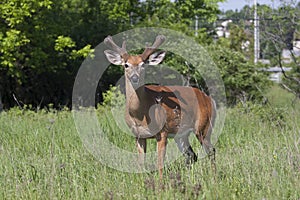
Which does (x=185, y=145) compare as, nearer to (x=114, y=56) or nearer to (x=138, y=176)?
(x=114, y=56)

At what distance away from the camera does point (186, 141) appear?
25.8ft

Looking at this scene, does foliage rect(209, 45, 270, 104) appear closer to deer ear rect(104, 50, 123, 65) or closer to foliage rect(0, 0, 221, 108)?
foliage rect(0, 0, 221, 108)

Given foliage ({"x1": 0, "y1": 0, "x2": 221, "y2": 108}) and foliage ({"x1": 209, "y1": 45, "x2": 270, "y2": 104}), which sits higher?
foliage ({"x1": 0, "y1": 0, "x2": 221, "y2": 108})

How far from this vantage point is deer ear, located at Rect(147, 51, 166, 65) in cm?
691

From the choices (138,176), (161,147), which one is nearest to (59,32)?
(161,147)

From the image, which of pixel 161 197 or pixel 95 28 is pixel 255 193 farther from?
pixel 95 28

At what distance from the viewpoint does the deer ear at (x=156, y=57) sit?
691 cm

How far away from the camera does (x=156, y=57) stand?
6949mm

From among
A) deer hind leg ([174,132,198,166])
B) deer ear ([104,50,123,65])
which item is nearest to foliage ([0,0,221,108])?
deer ear ([104,50,123,65])

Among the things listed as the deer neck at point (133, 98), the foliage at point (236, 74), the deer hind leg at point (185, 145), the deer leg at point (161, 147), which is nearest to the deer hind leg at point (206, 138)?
the deer hind leg at point (185, 145)

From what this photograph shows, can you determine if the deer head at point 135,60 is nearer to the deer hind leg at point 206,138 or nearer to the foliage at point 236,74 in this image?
the deer hind leg at point 206,138

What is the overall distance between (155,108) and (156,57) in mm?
658

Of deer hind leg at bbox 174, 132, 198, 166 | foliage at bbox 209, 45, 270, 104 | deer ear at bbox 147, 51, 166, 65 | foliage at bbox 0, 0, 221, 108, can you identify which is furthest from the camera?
foliage at bbox 209, 45, 270, 104

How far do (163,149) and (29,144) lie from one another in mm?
2065
